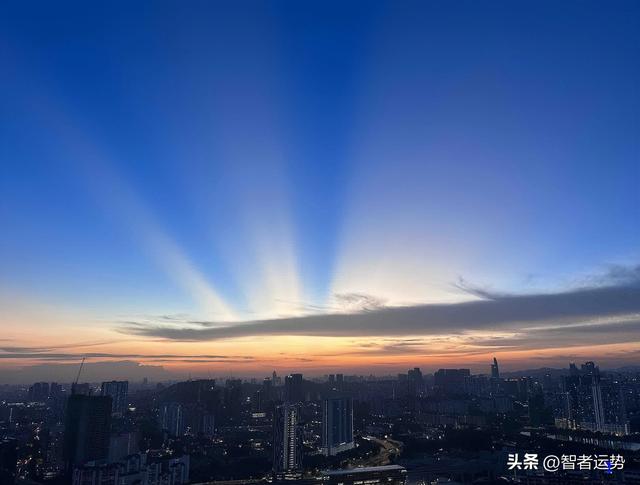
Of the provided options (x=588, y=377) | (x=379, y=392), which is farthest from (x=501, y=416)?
(x=379, y=392)

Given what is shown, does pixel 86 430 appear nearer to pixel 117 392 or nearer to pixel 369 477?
pixel 369 477

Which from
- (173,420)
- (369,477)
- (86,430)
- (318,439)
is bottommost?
(318,439)

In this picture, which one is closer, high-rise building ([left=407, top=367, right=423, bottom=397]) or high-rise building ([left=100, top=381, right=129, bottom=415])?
high-rise building ([left=100, top=381, right=129, bottom=415])

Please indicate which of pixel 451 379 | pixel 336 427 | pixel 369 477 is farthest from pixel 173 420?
pixel 451 379

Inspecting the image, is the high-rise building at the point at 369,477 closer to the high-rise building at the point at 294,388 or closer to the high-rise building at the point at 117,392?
the high-rise building at the point at 117,392

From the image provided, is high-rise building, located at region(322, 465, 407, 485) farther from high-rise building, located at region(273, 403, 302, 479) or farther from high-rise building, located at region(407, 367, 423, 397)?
high-rise building, located at region(407, 367, 423, 397)

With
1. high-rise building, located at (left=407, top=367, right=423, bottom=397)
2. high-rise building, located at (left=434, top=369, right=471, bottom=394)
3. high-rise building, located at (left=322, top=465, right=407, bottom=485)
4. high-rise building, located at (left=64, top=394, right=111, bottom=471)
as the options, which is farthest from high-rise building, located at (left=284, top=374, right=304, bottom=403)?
high-rise building, located at (left=322, top=465, right=407, bottom=485)

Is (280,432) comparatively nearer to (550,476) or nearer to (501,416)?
(550,476)
